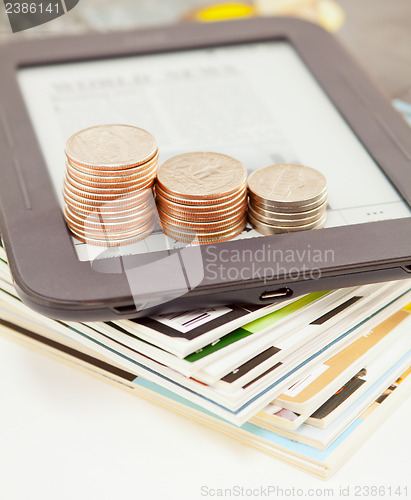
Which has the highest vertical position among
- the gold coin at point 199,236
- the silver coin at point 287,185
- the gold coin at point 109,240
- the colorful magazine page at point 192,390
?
the silver coin at point 287,185

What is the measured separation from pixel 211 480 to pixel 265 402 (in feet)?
0.23

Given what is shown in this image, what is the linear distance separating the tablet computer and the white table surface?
0.09m

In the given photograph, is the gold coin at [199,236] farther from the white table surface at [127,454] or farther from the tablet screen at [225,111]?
the white table surface at [127,454]

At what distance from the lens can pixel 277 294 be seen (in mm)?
528

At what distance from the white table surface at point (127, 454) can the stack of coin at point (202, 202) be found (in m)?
0.15

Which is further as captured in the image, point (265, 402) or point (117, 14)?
point (117, 14)

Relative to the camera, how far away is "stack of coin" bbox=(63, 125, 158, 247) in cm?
54

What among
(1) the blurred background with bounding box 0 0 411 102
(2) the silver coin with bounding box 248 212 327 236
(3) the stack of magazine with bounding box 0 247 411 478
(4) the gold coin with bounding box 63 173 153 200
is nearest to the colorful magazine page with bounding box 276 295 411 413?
(3) the stack of magazine with bounding box 0 247 411 478

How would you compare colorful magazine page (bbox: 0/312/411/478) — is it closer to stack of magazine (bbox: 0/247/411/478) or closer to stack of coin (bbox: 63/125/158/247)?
stack of magazine (bbox: 0/247/411/478)

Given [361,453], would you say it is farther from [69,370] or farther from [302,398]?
[69,370]

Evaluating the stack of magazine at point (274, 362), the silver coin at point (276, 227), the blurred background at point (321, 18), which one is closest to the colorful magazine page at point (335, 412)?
the stack of magazine at point (274, 362)

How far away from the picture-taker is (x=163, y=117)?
28.3 inches

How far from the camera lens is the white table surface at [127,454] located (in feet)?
1.60

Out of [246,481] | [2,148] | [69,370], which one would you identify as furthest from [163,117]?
[246,481]
